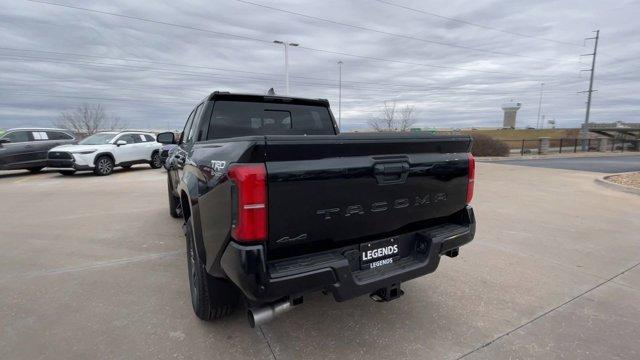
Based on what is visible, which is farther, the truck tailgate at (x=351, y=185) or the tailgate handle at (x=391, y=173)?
the tailgate handle at (x=391, y=173)

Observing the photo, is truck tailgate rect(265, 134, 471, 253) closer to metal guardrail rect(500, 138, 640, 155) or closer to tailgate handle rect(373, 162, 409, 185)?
tailgate handle rect(373, 162, 409, 185)

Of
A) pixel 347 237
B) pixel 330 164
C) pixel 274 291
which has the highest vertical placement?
pixel 330 164

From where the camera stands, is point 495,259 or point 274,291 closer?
point 274,291

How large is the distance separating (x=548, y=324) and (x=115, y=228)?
6.08 m

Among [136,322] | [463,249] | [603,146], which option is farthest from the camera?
[603,146]

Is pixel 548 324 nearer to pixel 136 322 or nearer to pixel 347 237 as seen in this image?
pixel 347 237

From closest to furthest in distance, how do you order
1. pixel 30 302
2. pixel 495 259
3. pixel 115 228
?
pixel 30 302, pixel 495 259, pixel 115 228

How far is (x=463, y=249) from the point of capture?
4.78m

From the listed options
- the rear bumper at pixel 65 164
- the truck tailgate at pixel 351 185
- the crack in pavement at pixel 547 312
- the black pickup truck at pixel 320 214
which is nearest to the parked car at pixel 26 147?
the rear bumper at pixel 65 164

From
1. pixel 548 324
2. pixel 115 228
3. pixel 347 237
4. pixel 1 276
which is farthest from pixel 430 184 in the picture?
pixel 115 228

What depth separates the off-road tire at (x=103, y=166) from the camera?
43.2 ft

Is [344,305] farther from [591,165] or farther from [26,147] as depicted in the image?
[591,165]

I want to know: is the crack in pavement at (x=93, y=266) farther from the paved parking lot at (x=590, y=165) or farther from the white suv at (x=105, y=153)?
the paved parking lot at (x=590, y=165)

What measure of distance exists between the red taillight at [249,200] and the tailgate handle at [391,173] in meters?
0.79
